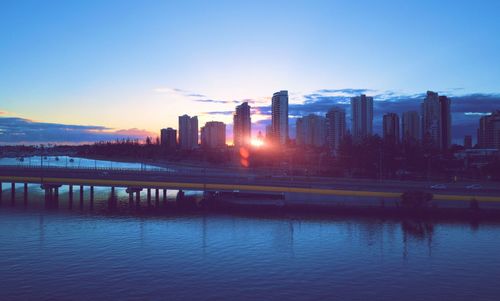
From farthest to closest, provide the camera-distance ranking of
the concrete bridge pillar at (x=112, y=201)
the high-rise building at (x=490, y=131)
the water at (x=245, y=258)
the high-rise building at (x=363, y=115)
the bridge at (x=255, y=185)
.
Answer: the high-rise building at (x=363, y=115) < the high-rise building at (x=490, y=131) < the concrete bridge pillar at (x=112, y=201) < the bridge at (x=255, y=185) < the water at (x=245, y=258)

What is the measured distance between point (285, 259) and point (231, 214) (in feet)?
82.2

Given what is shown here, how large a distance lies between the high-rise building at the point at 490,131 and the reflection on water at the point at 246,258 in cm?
12081

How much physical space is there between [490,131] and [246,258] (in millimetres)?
155993

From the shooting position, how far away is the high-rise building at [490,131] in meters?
154

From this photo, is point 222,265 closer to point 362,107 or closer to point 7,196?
point 7,196

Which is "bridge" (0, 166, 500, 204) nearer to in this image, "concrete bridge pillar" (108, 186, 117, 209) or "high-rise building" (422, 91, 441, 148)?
"concrete bridge pillar" (108, 186, 117, 209)

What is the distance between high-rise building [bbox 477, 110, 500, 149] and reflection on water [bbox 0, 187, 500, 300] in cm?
12081

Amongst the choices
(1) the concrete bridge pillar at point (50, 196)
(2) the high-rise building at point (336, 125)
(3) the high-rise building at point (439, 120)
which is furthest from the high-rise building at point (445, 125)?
(1) the concrete bridge pillar at point (50, 196)

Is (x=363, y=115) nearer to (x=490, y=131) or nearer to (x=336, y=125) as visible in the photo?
(x=336, y=125)

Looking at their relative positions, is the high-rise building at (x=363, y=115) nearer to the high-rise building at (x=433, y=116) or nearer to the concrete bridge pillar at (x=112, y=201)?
the high-rise building at (x=433, y=116)

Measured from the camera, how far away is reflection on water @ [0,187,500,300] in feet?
96.4

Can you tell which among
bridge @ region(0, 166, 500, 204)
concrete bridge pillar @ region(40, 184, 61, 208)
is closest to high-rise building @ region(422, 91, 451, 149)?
bridge @ region(0, 166, 500, 204)

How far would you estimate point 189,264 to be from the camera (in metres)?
35.6

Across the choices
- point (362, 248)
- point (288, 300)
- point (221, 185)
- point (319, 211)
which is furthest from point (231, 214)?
point (288, 300)
